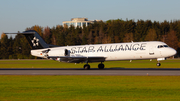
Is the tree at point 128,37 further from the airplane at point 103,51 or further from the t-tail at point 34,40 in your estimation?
the t-tail at point 34,40

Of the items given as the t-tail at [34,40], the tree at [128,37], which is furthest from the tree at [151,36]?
the t-tail at [34,40]

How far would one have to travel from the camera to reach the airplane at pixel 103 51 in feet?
123

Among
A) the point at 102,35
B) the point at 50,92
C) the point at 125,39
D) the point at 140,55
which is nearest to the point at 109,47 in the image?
the point at 140,55

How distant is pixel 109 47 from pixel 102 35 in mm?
101030

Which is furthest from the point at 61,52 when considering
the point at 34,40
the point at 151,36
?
the point at 151,36

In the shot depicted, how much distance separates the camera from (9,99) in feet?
47.9

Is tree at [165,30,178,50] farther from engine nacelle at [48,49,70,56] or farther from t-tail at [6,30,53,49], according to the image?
t-tail at [6,30,53,49]

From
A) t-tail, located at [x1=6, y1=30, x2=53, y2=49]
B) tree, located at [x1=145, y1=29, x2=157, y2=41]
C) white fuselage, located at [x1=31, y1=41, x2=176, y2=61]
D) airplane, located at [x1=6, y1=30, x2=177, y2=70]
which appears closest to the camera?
white fuselage, located at [x1=31, y1=41, x2=176, y2=61]

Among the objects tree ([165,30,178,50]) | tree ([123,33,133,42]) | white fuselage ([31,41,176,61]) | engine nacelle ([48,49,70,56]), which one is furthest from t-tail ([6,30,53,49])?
tree ([123,33,133,42])

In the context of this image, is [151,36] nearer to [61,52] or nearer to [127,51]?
[61,52]

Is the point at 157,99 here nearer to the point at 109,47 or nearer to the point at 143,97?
the point at 143,97

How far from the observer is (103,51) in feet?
132

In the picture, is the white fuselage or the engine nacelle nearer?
the white fuselage

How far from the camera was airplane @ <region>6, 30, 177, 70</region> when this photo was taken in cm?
3741
